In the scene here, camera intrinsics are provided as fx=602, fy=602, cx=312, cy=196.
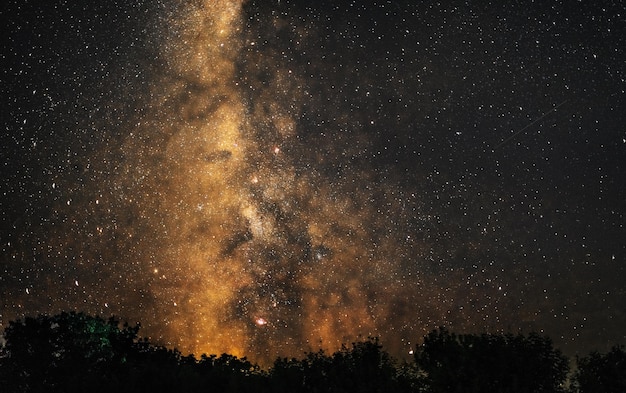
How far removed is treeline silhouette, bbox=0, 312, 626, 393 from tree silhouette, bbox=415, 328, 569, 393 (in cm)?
4

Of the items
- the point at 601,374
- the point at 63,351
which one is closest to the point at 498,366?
the point at 601,374

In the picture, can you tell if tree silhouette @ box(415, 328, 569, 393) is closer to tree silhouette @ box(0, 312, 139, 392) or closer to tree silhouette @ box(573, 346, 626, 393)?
tree silhouette @ box(573, 346, 626, 393)

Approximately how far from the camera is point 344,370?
26359mm

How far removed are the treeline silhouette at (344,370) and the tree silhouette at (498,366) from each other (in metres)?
0.04

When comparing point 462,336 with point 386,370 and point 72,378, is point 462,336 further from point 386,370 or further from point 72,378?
point 72,378

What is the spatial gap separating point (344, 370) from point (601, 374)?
11724mm

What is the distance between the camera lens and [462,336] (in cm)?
2680

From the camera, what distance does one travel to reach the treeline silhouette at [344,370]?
80.4 ft

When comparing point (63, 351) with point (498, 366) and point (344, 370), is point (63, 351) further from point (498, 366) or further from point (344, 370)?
point (498, 366)

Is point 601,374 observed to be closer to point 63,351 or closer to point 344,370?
point 344,370

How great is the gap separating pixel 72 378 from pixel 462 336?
16916 millimetres

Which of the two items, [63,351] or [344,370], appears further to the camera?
[63,351]

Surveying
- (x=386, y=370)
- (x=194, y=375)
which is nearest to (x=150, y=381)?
(x=194, y=375)

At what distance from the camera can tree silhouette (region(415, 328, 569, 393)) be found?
2383cm
